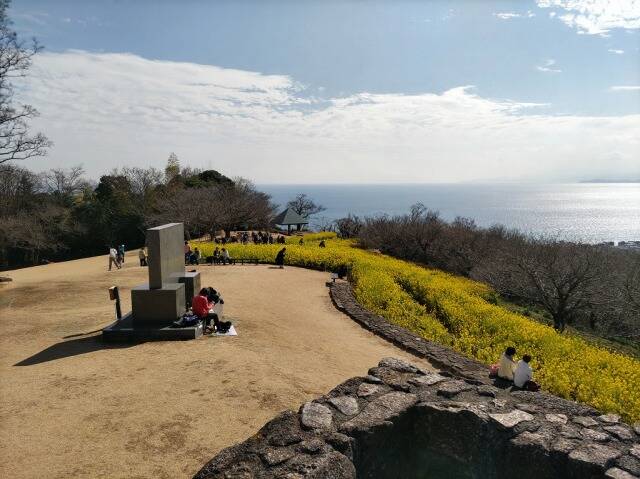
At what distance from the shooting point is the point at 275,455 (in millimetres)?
4488

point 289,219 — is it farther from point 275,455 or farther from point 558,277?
point 275,455

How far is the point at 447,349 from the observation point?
10883 millimetres

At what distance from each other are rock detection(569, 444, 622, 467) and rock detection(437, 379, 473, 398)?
1567 mm

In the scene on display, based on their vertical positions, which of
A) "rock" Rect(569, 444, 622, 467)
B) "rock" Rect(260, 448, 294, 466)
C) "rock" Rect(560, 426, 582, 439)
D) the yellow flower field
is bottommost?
the yellow flower field

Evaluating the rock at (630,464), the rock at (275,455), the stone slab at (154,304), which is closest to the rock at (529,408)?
the rock at (630,464)

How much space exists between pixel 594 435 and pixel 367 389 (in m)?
2.71

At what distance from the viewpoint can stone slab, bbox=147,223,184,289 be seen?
10414 millimetres

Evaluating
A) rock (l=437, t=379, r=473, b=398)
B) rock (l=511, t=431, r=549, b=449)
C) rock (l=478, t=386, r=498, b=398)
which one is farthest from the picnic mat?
rock (l=511, t=431, r=549, b=449)

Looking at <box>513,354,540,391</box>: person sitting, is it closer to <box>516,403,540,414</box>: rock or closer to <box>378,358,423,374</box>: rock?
<box>516,403,540,414</box>: rock

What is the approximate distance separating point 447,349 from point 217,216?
24.5m

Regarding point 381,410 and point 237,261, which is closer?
point 381,410

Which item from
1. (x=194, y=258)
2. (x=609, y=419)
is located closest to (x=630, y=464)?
(x=609, y=419)

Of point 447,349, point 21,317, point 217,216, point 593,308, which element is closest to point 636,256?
point 593,308

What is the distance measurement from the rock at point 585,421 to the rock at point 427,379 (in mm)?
1730
